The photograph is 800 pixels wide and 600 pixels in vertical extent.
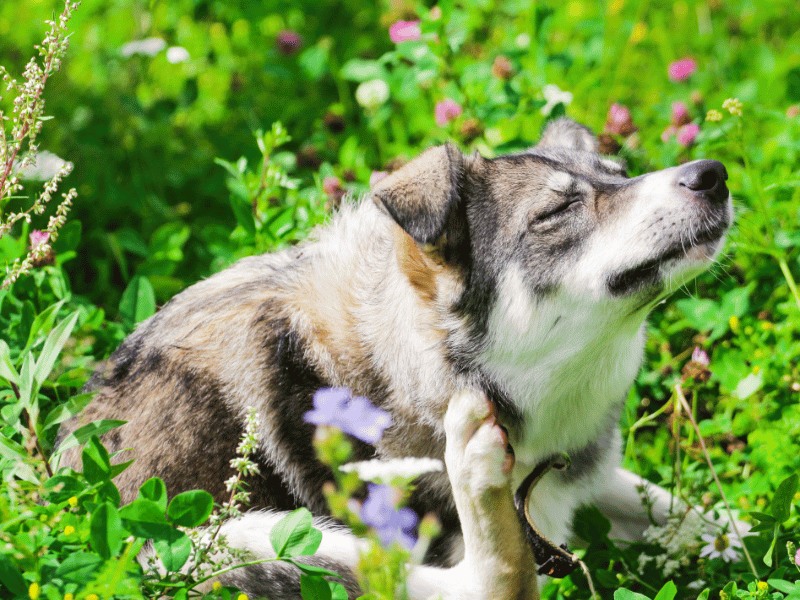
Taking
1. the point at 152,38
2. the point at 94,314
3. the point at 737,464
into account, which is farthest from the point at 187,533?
the point at 152,38

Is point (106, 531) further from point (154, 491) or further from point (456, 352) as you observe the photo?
point (456, 352)

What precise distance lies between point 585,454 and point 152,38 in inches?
160

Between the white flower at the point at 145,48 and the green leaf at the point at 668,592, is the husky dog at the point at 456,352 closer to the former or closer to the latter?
the green leaf at the point at 668,592

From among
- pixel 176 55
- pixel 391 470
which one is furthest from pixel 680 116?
pixel 391 470

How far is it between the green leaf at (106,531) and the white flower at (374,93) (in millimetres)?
3224

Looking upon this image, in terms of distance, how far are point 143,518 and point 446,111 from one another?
291cm

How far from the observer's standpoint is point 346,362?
8.27ft

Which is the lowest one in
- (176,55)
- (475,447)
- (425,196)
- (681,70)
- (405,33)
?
(475,447)

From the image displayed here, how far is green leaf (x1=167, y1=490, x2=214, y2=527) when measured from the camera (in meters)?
1.88

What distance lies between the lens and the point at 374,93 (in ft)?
14.8

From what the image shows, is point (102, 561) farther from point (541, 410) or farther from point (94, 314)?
point (94, 314)

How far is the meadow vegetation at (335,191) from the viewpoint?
1.97 m

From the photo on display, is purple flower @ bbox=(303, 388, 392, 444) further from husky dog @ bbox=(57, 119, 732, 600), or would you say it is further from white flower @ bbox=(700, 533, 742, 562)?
white flower @ bbox=(700, 533, 742, 562)

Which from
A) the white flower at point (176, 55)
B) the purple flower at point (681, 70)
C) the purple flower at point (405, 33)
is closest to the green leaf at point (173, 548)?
the purple flower at point (405, 33)
